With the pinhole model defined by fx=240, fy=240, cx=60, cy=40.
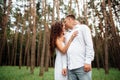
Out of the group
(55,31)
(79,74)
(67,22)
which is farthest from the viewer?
(55,31)

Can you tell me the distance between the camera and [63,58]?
3982mm

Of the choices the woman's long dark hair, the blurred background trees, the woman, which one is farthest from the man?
the blurred background trees

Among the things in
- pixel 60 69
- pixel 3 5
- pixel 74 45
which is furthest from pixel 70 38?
pixel 3 5

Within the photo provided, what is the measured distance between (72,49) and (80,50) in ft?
0.42

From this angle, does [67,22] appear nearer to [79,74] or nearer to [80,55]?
[80,55]

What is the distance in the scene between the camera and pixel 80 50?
12.3 ft

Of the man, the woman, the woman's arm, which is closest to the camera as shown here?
the man

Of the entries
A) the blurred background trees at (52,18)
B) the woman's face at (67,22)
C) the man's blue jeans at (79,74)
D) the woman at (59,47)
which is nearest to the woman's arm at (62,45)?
the woman at (59,47)

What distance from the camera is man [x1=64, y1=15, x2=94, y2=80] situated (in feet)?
12.1

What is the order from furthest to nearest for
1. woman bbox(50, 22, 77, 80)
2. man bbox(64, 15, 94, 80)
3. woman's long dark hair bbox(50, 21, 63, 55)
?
1. woman's long dark hair bbox(50, 21, 63, 55)
2. woman bbox(50, 22, 77, 80)
3. man bbox(64, 15, 94, 80)

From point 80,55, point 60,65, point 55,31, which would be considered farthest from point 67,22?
point 60,65

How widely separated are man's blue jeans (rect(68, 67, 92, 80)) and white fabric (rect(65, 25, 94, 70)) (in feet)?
0.21

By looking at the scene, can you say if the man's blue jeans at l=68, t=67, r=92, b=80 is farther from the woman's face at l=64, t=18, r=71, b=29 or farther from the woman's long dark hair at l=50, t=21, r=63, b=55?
the woman's face at l=64, t=18, r=71, b=29

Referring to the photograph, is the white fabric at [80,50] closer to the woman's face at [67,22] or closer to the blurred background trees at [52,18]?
the woman's face at [67,22]
